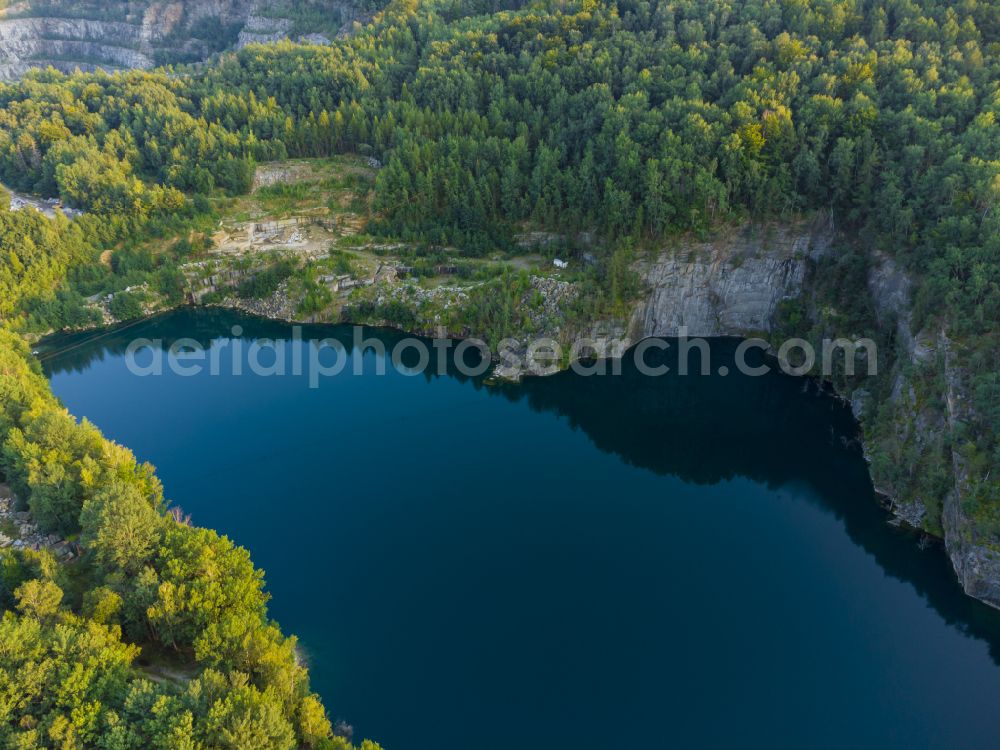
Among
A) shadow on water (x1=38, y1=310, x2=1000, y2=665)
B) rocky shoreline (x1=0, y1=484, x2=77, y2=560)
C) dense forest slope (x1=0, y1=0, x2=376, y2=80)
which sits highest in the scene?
dense forest slope (x1=0, y1=0, x2=376, y2=80)

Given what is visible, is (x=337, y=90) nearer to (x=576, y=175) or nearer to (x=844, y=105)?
(x=576, y=175)

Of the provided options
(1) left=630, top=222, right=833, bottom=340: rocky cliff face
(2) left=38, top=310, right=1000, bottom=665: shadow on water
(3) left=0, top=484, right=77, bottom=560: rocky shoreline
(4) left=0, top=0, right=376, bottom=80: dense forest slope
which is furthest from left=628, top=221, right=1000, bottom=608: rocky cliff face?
(4) left=0, top=0, right=376, bottom=80: dense forest slope

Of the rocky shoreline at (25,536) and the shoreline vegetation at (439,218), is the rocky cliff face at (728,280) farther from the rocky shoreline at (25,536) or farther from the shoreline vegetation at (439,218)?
the rocky shoreline at (25,536)

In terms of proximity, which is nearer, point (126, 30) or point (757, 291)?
point (757, 291)

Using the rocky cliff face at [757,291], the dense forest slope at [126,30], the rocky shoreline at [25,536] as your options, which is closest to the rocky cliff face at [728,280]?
the rocky cliff face at [757,291]

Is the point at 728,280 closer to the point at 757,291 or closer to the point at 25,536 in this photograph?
the point at 757,291

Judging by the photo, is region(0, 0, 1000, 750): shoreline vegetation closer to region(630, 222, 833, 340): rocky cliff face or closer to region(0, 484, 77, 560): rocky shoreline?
region(0, 484, 77, 560): rocky shoreline

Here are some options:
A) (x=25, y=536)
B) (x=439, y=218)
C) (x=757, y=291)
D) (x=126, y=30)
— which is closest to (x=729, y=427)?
(x=757, y=291)
